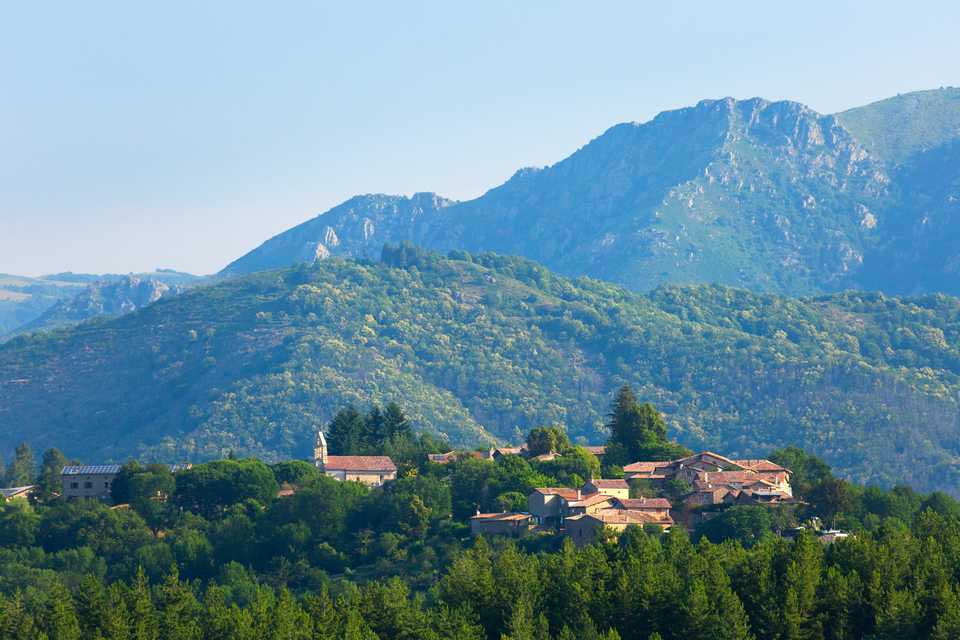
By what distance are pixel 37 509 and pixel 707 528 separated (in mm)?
67508

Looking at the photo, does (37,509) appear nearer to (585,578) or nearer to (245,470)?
(245,470)

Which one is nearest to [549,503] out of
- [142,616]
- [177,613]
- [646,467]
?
[646,467]

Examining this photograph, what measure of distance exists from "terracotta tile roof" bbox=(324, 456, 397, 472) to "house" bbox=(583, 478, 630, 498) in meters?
28.9

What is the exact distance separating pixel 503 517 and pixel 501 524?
2.45 feet

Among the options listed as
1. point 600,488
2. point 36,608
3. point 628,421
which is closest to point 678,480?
point 600,488

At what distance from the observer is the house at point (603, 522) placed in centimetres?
14750

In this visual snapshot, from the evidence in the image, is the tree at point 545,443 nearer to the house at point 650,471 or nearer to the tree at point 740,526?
the house at point 650,471

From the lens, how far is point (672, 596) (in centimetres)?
11950

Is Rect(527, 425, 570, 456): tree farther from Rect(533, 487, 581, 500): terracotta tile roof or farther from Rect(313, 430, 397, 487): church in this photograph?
Rect(533, 487, 581, 500): terracotta tile roof

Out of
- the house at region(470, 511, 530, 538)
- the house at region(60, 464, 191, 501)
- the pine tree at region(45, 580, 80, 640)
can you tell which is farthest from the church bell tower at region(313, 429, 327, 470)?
Answer: the pine tree at region(45, 580, 80, 640)

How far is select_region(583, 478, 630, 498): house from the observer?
15862 centimetres

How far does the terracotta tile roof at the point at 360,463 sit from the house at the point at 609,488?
28897 mm

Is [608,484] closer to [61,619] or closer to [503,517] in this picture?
[503,517]

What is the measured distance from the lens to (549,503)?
6132 inches
